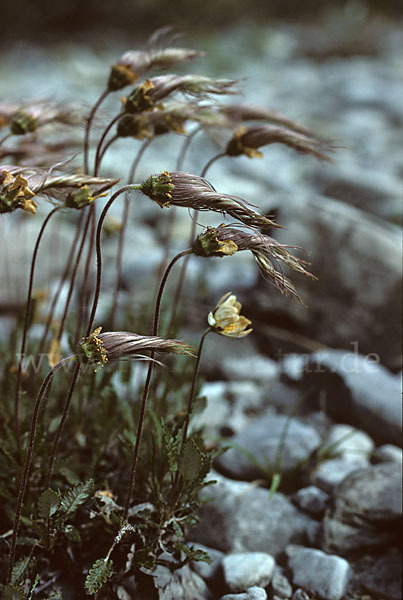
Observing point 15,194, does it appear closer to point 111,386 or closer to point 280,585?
point 111,386

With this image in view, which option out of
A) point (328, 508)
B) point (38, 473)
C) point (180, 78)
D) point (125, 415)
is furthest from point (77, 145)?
point (328, 508)

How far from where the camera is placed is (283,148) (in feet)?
16.4

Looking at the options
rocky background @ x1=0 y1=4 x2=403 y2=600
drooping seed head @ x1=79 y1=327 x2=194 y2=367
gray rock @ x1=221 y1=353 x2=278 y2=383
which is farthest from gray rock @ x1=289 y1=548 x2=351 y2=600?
gray rock @ x1=221 y1=353 x2=278 y2=383

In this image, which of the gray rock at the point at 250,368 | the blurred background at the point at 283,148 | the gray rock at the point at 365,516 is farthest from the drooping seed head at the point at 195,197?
the gray rock at the point at 250,368

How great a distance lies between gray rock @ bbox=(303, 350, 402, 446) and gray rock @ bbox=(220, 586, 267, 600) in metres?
0.65

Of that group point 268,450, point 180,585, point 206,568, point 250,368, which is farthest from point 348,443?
point 180,585

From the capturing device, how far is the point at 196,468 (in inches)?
46.8

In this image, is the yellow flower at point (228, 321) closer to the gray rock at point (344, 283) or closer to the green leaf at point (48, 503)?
the green leaf at point (48, 503)

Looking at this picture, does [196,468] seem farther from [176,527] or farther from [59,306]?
[59,306]

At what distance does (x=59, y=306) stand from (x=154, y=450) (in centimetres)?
147

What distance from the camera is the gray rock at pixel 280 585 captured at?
4.48ft

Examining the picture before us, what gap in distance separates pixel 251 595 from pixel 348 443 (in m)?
0.65

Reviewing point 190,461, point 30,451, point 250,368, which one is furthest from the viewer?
point 250,368

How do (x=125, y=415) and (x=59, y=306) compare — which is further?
(x=59, y=306)
